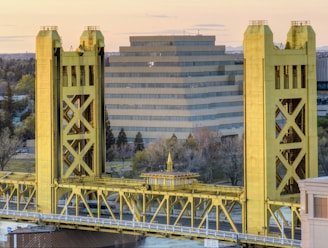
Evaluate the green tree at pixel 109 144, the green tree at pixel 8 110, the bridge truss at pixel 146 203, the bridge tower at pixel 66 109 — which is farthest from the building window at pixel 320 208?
the green tree at pixel 8 110

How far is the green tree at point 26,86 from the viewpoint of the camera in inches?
6425

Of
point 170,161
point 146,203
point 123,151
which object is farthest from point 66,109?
point 123,151

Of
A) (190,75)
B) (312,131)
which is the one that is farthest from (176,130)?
(312,131)

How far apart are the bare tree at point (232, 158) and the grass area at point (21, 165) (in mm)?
10757

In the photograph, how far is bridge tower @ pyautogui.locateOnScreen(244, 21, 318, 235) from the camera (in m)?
73.3

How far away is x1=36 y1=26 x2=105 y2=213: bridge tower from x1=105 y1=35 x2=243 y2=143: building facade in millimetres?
58397

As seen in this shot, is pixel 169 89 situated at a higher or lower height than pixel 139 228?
higher

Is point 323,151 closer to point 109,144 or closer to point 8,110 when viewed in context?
point 109,144

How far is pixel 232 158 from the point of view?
119312mm

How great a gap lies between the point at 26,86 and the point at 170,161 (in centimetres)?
8887

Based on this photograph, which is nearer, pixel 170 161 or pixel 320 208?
pixel 320 208

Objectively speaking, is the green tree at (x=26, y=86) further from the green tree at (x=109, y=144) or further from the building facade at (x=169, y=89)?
the green tree at (x=109, y=144)

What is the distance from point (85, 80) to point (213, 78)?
217 feet

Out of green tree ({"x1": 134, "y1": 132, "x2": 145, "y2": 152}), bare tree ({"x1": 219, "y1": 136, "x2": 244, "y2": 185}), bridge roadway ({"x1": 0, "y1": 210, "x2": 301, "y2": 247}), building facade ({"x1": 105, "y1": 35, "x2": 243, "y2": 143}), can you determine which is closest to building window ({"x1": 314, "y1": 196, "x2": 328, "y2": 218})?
bridge roadway ({"x1": 0, "y1": 210, "x2": 301, "y2": 247})
